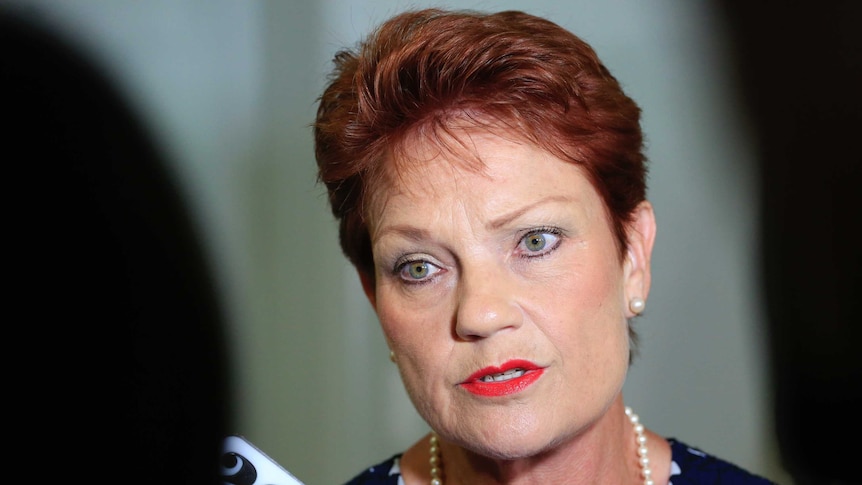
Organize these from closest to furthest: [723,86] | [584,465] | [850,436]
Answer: [584,465] → [850,436] → [723,86]

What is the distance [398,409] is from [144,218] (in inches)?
78.3

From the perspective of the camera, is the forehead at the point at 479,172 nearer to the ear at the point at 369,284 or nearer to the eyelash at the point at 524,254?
the eyelash at the point at 524,254

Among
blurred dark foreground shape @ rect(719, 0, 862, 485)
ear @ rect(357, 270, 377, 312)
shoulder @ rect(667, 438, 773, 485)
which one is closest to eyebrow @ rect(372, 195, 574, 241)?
ear @ rect(357, 270, 377, 312)

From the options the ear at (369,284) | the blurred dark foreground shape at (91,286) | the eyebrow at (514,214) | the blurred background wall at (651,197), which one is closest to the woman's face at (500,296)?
the eyebrow at (514,214)

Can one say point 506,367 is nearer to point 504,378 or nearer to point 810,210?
point 504,378

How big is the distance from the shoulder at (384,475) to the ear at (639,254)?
44cm

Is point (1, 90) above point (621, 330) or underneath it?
above

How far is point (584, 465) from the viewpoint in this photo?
123 cm

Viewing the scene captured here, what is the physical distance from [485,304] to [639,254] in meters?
0.29

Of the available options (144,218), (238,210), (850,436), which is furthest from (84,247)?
(238,210)

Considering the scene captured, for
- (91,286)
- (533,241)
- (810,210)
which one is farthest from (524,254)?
(810,210)

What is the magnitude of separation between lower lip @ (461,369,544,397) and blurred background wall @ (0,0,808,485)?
3.53 ft

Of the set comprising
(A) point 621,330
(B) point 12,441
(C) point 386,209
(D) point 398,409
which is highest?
(B) point 12,441

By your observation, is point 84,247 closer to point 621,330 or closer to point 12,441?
point 12,441
